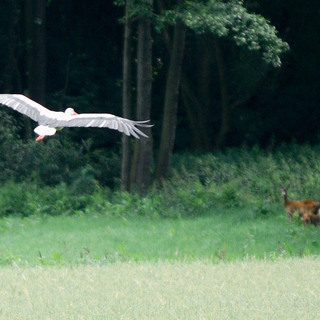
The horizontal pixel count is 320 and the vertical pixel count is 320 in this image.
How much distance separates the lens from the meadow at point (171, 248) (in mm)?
9930

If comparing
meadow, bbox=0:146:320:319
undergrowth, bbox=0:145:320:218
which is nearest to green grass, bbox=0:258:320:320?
meadow, bbox=0:146:320:319

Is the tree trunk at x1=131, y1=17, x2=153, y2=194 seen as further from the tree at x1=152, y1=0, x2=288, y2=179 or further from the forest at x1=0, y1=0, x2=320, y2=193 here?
the forest at x1=0, y1=0, x2=320, y2=193

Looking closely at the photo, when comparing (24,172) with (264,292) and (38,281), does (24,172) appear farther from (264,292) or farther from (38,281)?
(264,292)

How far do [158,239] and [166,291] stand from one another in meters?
4.62

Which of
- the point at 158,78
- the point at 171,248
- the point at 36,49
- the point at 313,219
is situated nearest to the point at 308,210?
the point at 313,219

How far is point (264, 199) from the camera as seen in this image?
1805 cm

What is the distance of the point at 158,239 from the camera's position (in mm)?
15266

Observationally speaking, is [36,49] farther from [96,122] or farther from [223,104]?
[96,122]

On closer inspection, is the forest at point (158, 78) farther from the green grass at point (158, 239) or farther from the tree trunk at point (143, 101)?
the green grass at point (158, 239)

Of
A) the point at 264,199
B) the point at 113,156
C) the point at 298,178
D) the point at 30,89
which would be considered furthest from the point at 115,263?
the point at 30,89

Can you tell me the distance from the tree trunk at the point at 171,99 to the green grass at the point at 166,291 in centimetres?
846

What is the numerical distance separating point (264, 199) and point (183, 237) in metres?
3.17

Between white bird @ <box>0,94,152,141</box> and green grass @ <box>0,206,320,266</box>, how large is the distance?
16.4 ft

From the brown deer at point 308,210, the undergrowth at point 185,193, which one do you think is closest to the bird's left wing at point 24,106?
the brown deer at point 308,210
